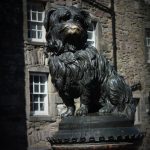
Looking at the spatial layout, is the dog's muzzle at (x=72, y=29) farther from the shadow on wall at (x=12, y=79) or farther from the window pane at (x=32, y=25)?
the window pane at (x=32, y=25)

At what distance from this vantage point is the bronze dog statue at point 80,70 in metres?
4.41

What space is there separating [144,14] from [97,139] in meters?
15.9

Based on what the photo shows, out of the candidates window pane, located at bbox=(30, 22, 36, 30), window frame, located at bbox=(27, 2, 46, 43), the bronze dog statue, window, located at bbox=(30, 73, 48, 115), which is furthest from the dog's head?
window pane, located at bbox=(30, 22, 36, 30)

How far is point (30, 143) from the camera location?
15.0 metres

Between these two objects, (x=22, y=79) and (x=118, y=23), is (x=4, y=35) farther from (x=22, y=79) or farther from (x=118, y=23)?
(x=118, y=23)

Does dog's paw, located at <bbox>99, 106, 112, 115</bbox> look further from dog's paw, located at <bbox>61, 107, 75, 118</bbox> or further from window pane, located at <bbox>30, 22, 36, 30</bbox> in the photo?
window pane, located at <bbox>30, 22, 36, 30</bbox>

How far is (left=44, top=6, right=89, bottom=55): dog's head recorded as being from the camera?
4426 mm

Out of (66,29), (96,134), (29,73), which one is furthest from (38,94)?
(96,134)

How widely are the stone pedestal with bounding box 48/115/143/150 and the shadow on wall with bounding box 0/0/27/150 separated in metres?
10.6

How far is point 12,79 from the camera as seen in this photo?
1502 cm

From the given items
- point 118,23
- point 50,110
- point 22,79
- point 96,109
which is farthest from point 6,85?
point 96,109

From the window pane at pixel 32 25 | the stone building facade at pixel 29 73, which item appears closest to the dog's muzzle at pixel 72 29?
the stone building facade at pixel 29 73

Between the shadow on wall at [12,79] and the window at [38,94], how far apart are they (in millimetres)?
544

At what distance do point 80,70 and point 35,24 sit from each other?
1178cm
